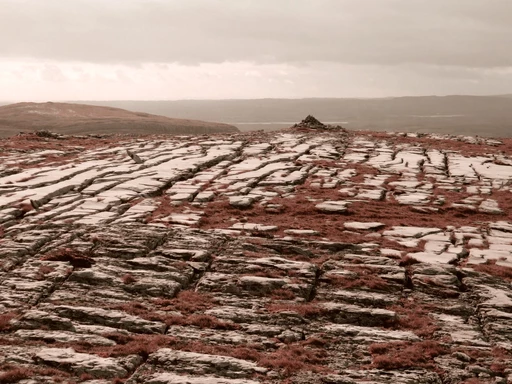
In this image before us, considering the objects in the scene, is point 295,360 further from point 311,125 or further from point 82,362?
point 311,125

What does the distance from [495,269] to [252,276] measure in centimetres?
733

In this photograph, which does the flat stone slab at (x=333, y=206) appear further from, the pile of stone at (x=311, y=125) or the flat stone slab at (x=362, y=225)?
the pile of stone at (x=311, y=125)

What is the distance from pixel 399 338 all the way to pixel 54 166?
24232 mm

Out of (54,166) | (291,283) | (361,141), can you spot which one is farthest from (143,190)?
(361,141)

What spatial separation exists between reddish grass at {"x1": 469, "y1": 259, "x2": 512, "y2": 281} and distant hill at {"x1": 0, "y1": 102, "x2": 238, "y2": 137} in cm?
10289

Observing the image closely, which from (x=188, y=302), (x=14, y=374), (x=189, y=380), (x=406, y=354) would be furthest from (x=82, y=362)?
A: (x=406, y=354)

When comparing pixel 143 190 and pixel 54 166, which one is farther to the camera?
pixel 54 166

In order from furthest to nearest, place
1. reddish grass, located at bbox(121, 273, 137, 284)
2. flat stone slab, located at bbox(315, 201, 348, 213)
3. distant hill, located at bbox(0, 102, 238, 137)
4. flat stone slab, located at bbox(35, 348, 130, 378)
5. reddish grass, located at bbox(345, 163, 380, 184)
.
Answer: distant hill, located at bbox(0, 102, 238, 137), reddish grass, located at bbox(345, 163, 380, 184), flat stone slab, located at bbox(315, 201, 348, 213), reddish grass, located at bbox(121, 273, 137, 284), flat stone slab, located at bbox(35, 348, 130, 378)

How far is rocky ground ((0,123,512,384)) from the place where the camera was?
11.4 metres

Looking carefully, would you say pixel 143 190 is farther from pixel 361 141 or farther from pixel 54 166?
pixel 361 141

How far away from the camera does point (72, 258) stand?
1620 centimetres

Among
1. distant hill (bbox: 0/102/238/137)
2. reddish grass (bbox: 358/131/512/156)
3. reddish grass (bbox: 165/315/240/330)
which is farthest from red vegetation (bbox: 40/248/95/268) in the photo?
distant hill (bbox: 0/102/238/137)

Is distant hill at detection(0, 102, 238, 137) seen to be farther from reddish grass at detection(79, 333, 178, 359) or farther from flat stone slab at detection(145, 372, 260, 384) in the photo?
flat stone slab at detection(145, 372, 260, 384)

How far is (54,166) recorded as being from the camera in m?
31.3
